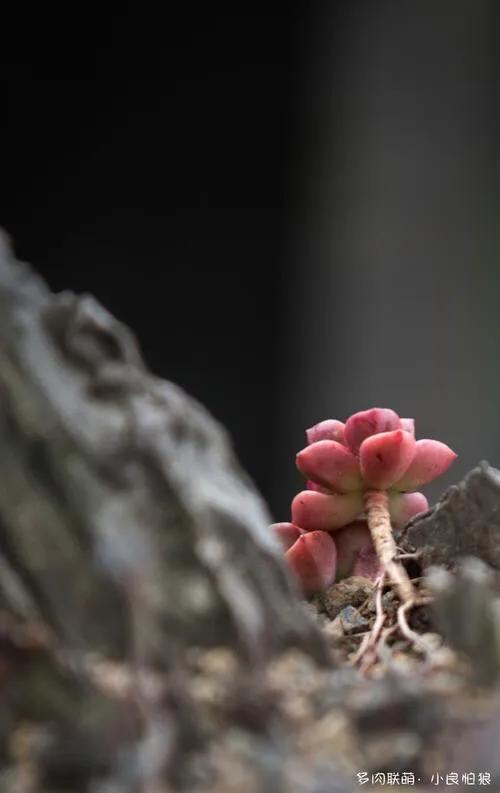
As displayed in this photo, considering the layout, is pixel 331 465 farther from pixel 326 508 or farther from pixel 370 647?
pixel 370 647

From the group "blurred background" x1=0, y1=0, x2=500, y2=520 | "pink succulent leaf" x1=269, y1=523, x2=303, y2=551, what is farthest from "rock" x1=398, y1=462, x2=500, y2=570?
"blurred background" x1=0, y1=0, x2=500, y2=520

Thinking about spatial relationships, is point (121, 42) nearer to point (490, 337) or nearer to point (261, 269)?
point (261, 269)

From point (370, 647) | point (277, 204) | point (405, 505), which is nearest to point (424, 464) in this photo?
point (405, 505)

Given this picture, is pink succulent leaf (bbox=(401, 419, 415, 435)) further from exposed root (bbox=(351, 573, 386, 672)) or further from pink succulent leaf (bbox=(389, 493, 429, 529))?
exposed root (bbox=(351, 573, 386, 672))

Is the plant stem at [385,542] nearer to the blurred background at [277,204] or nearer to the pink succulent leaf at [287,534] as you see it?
the pink succulent leaf at [287,534]

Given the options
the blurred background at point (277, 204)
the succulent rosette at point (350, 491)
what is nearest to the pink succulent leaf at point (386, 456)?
the succulent rosette at point (350, 491)

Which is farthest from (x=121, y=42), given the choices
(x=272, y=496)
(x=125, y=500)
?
(x=125, y=500)
